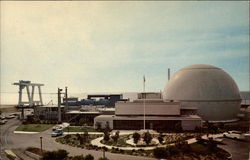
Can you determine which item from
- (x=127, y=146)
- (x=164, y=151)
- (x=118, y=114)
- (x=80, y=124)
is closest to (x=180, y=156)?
(x=164, y=151)

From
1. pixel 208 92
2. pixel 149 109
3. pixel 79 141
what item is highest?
pixel 208 92

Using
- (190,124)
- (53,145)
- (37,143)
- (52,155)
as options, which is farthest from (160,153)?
(190,124)

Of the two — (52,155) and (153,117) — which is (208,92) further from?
(52,155)

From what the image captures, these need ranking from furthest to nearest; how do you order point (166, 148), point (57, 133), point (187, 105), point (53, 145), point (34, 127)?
point (187, 105) → point (34, 127) → point (57, 133) → point (53, 145) → point (166, 148)

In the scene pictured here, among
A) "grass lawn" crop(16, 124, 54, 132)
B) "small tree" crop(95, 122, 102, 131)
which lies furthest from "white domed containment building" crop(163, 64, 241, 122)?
"grass lawn" crop(16, 124, 54, 132)

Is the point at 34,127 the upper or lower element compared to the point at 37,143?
upper

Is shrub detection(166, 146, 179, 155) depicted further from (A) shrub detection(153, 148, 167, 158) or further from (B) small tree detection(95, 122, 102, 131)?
(B) small tree detection(95, 122, 102, 131)

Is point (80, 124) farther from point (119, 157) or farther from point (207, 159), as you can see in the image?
point (207, 159)

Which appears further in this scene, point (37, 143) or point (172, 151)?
point (37, 143)
